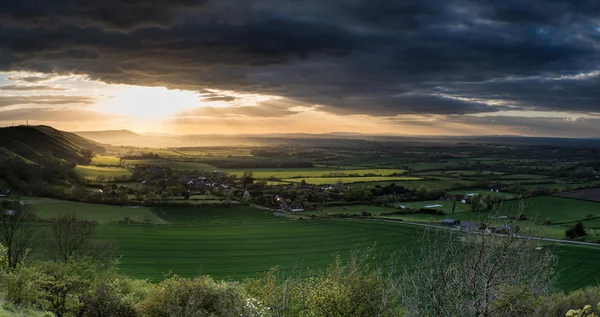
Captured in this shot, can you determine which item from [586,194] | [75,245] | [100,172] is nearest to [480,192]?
[586,194]

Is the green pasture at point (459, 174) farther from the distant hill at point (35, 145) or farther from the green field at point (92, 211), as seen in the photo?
the distant hill at point (35, 145)

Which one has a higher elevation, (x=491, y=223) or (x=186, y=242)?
(x=491, y=223)

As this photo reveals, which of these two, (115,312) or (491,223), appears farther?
(115,312)

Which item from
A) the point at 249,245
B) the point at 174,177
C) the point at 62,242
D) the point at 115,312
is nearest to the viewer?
the point at 115,312

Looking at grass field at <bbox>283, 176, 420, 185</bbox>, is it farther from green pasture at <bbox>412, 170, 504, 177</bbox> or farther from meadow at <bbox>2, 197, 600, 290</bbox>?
meadow at <bbox>2, 197, 600, 290</bbox>

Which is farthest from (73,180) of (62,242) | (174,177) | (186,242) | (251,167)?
(251,167)

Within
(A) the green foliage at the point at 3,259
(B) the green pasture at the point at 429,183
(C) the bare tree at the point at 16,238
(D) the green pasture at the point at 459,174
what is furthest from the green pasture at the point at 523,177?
(A) the green foliage at the point at 3,259

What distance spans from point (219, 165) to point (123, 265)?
334ft

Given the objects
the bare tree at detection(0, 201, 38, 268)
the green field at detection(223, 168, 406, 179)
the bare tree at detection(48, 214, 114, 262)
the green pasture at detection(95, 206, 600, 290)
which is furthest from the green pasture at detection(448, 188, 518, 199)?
the bare tree at detection(0, 201, 38, 268)

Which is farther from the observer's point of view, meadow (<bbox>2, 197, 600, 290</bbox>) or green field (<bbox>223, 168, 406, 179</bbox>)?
green field (<bbox>223, 168, 406, 179</bbox>)

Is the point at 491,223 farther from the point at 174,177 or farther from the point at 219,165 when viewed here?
the point at 219,165

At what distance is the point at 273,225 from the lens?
215ft

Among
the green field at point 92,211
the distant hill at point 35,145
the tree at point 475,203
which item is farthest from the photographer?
the distant hill at point 35,145

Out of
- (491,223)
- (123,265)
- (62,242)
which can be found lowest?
(123,265)
